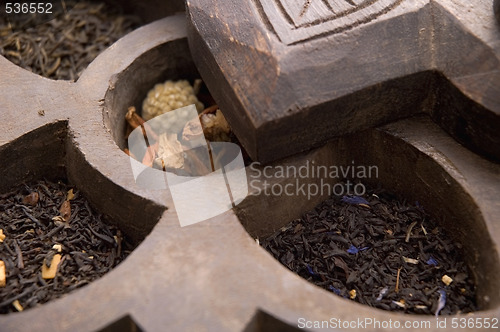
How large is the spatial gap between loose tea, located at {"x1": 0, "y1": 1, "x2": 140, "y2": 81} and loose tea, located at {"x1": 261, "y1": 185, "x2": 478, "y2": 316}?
152 cm

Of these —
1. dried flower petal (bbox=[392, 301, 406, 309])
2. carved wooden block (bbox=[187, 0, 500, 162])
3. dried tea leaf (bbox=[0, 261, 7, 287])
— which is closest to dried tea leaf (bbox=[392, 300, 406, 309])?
dried flower petal (bbox=[392, 301, 406, 309])

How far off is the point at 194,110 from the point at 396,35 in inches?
39.3

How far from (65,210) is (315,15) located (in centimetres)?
124

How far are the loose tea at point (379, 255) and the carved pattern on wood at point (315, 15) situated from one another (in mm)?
700

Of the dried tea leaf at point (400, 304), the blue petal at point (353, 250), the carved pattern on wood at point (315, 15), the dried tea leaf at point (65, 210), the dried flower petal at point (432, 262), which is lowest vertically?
the dried tea leaf at point (400, 304)

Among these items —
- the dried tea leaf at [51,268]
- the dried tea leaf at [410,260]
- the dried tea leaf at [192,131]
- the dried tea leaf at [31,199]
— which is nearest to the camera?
the dried tea leaf at [51,268]

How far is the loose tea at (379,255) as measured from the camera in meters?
2.10

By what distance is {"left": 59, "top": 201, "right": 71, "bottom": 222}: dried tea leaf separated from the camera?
7.51 feet

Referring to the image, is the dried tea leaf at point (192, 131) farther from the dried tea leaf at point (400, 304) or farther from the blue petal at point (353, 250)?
the dried tea leaf at point (400, 304)

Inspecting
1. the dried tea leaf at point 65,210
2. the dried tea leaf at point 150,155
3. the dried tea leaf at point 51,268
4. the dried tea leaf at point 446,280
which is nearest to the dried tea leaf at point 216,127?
the dried tea leaf at point 150,155

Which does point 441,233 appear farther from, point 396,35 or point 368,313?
point 396,35

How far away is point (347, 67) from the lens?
2115 millimetres

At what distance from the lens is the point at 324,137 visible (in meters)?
2.23

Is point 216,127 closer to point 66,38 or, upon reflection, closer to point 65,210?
point 65,210
